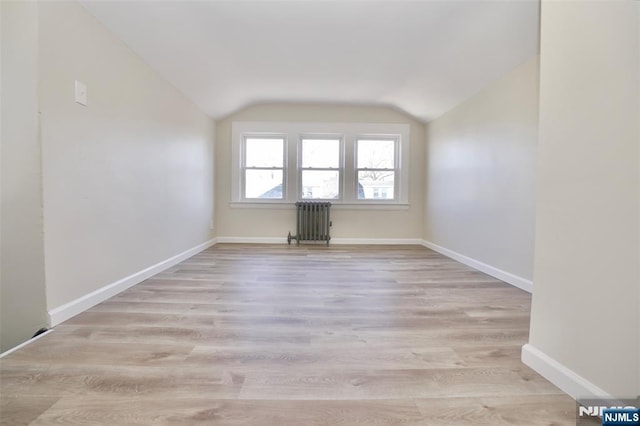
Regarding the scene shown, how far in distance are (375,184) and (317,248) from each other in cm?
153

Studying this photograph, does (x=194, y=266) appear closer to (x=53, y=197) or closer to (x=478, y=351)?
(x=53, y=197)

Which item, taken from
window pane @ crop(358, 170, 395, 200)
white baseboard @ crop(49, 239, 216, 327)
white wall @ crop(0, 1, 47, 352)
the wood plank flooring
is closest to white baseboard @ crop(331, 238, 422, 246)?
window pane @ crop(358, 170, 395, 200)

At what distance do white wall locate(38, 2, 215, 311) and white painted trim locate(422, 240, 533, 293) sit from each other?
335 cm

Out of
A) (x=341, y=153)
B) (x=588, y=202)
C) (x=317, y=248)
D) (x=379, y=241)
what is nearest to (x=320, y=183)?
(x=341, y=153)

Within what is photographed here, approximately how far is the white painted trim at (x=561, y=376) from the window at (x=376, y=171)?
3.69 m

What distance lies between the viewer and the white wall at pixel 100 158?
1628mm

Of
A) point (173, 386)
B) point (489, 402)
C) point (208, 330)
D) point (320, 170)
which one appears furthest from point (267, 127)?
point (489, 402)

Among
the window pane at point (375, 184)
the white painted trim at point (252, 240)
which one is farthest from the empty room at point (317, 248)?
the window pane at point (375, 184)

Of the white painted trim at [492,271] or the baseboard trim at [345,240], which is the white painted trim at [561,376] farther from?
the baseboard trim at [345,240]

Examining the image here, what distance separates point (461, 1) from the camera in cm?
205

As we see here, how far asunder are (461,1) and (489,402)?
2505 millimetres

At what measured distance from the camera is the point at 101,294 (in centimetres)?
200

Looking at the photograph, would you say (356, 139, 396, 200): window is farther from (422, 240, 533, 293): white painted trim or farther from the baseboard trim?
(422, 240, 533, 293): white painted trim

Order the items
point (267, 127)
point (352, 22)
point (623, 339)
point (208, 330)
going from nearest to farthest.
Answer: point (623, 339) → point (208, 330) → point (352, 22) → point (267, 127)
